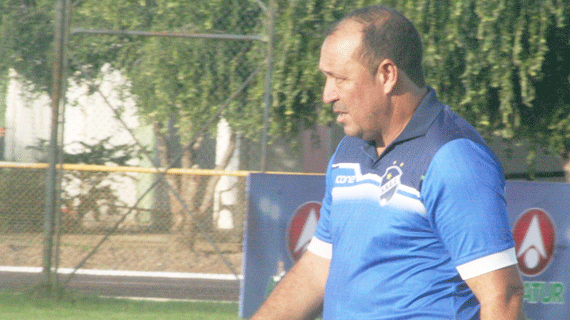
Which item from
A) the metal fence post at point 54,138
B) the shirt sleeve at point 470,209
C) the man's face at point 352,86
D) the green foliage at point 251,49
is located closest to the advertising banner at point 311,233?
the green foliage at point 251,49

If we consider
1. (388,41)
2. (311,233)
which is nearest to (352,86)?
(388,41)

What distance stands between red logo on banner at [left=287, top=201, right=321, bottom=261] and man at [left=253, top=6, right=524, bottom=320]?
3.94m

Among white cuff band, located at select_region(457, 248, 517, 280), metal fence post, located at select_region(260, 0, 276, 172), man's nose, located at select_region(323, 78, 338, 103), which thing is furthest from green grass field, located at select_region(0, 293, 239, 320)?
white cuff band, located at select_region(457, 248, 517, 280)

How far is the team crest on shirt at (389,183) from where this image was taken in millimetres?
1704

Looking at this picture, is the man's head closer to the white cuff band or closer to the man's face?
the man's face

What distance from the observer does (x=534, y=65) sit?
303 inches

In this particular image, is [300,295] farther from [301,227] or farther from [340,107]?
[301,227]

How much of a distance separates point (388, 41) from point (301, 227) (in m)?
4.28

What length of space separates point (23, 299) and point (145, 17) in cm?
327

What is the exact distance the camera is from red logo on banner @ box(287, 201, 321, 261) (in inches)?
233

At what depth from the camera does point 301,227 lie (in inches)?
233

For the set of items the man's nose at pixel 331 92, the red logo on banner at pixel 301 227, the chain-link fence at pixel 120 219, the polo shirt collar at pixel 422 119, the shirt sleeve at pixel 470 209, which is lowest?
the chain-link fence at pixel 120 219

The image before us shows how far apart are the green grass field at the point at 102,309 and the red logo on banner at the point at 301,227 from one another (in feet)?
3.77

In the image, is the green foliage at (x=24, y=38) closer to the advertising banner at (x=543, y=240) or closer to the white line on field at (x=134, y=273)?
the white line on field at (x=134, y=273)
